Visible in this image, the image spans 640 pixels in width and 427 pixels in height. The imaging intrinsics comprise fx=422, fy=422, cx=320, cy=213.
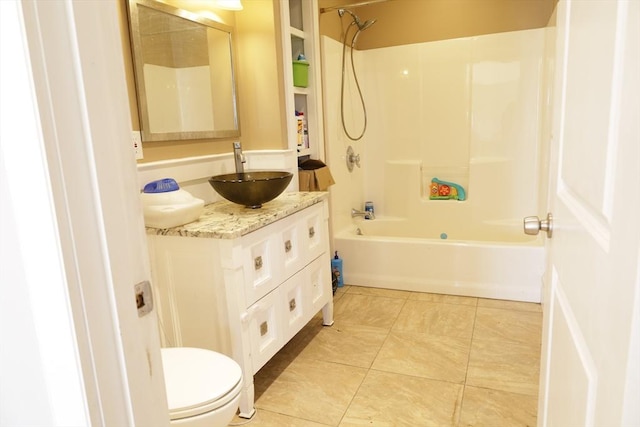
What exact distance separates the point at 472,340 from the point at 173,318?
162 cm

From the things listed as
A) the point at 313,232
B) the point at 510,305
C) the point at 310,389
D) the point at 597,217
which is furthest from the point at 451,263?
the point at 597,217

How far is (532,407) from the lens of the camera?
1.80 meters

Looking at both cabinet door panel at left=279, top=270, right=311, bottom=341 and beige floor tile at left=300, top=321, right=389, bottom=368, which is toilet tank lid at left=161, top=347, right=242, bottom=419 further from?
beige floor tile at left=300, top=321, right=389, bottom=368

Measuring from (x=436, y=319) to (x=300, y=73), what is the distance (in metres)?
1.79

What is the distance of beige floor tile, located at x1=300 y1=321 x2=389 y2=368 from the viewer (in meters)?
2.27

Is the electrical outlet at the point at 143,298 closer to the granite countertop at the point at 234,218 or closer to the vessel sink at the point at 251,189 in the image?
the granite countertop at the point at 234,218

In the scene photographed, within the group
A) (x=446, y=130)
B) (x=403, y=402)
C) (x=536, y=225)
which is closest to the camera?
(x=536, y=225)

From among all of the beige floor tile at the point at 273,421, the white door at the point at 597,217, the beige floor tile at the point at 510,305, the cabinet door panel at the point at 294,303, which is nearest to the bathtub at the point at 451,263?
the beige floor tile at the point at 510,305

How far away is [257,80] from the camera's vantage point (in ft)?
8.25

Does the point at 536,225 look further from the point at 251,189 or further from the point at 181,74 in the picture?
the point at 181,74

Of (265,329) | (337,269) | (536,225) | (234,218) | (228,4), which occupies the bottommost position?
(337,269)

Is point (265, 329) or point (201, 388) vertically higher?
point (201, 388)

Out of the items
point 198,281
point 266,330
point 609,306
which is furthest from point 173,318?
point 609,306

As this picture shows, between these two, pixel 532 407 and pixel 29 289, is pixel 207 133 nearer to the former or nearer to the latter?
pixel 29 289
